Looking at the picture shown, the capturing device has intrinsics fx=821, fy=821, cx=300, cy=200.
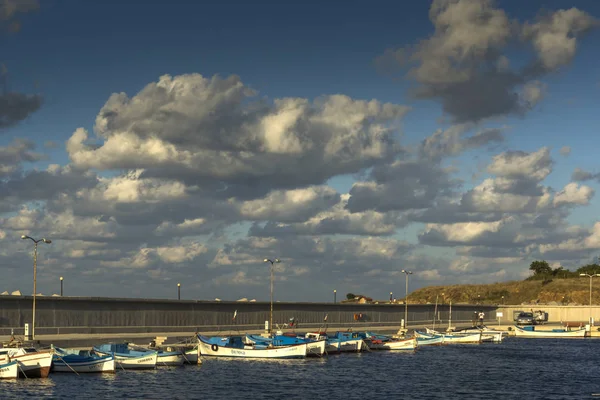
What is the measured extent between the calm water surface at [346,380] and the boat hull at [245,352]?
1.36m

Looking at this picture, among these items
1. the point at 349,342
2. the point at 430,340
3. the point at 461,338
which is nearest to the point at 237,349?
the point at 349,342

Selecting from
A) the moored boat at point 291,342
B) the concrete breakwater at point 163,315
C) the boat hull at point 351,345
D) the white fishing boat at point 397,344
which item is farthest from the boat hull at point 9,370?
the white fishing boat at point 397,344

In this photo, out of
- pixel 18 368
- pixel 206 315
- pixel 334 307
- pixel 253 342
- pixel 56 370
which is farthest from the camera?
pixel 334 307

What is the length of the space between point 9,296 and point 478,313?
13321 cm

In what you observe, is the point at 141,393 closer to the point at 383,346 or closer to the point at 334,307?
the point at 383,346

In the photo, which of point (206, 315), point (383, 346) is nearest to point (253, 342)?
point (206, 315)

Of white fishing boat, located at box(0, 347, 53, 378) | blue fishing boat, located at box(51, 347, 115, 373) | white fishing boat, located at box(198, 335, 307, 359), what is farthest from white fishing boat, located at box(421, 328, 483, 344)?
white fishing boat, located at box(0, 347, 53, 378)

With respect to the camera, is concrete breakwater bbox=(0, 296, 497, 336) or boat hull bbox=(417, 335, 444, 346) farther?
boat hull bbox=(417, 335, 444, 346)

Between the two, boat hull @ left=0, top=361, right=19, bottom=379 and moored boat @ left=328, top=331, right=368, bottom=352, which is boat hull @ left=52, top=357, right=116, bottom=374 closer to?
boat hull @ left=0, top=361, right=19, bottom=379

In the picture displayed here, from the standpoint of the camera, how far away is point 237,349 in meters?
97.4

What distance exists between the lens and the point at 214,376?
261 ft

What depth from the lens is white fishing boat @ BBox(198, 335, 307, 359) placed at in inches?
3839

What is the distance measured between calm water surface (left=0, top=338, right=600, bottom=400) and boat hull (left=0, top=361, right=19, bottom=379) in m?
0.95

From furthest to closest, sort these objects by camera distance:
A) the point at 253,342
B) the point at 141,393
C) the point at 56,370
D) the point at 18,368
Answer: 1. the point at 253,342
2. the point at 56,370
3. the point at 18,368
4. the point at 141,393
